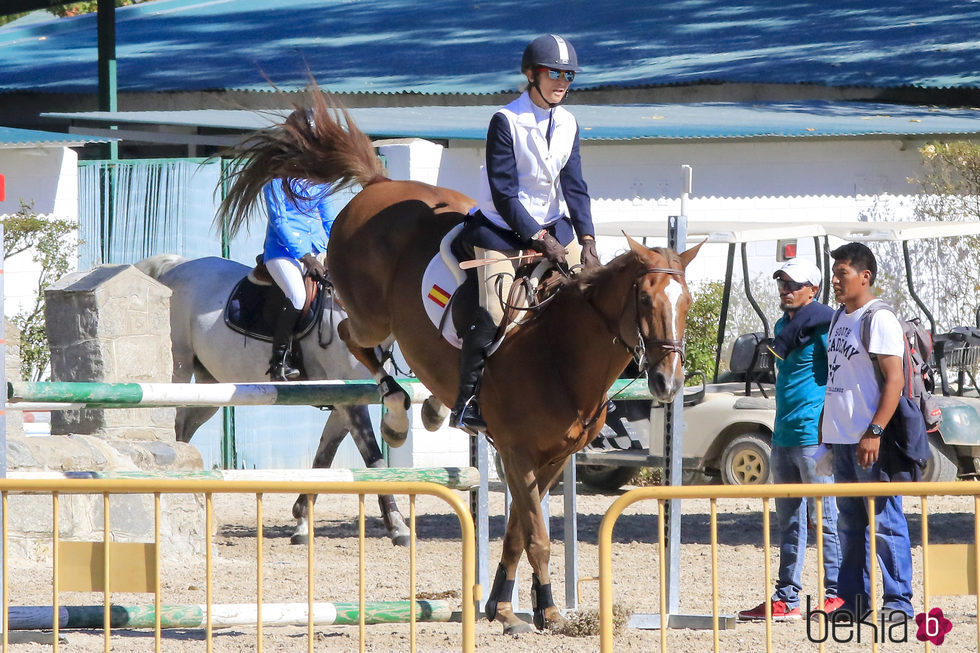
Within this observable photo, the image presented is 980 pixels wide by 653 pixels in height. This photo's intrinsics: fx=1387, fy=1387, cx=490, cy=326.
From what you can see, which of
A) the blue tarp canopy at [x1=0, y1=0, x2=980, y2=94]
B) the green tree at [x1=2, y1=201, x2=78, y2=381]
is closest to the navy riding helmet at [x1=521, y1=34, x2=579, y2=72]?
the green tree at [x1=2, y1=201, x2=78, y2=381]

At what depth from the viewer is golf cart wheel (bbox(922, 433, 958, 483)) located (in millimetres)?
11195

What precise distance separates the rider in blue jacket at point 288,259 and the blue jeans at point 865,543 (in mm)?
4624

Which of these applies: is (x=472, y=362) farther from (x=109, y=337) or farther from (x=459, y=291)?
(x=109, y=337)

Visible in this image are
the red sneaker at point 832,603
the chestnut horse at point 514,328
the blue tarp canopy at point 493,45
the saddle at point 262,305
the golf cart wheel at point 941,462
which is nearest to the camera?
the chestnut horse at point 514,328

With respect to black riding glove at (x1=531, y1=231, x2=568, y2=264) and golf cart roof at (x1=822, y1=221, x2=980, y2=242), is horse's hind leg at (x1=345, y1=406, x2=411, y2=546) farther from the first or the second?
golf cart roof at (x1=822, y1=221, x2=980, y2=242)

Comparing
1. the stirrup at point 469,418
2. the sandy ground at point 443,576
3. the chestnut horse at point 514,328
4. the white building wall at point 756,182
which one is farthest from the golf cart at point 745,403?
the stirrup at point 469,418

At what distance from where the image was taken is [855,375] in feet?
22.6

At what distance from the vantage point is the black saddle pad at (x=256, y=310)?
1077cm

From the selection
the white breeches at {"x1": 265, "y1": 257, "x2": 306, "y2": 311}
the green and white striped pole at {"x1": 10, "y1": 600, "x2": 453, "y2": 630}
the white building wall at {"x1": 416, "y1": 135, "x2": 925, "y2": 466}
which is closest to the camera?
the green and white striped pole at {"x1": 10, "y1": 600, "x2": 453, "y2": 630}

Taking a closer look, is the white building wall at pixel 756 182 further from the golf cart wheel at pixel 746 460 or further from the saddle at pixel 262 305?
the saddle at pixel 262 305

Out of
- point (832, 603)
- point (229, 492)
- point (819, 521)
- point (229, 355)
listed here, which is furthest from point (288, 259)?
point (819, 521)

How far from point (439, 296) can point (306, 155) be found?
1.38 m

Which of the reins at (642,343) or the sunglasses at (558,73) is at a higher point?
the sunglasses at (558,73)

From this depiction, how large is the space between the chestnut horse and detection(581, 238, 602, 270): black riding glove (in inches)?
4.6
